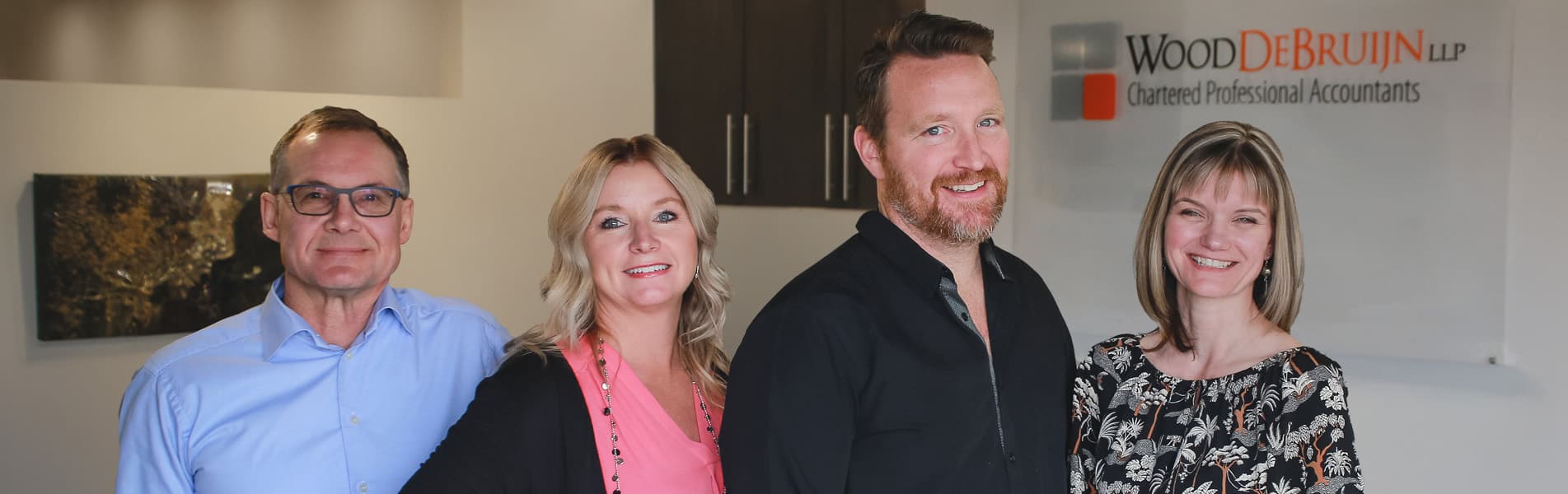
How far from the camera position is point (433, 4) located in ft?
19.2

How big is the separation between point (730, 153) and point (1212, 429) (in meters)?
3.81

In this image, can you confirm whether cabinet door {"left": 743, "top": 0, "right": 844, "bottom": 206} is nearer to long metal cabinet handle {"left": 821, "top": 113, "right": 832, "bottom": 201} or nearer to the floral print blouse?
long metal cabinet handle {"left": 821, "top": 113, "right": 832, "bottom": 201}

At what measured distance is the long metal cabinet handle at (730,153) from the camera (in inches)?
222

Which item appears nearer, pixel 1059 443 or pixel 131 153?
pixel 1059 443

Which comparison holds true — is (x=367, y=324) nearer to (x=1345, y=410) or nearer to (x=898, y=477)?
(x=898, y=477)

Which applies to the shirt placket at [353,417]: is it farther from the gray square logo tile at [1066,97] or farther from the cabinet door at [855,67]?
the cabinet door at [855,67]

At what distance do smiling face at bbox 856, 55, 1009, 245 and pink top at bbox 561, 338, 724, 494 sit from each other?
1.77 feet

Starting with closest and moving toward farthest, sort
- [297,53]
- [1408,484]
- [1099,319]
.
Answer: [1408,484] < [1099,319] < [297,53]

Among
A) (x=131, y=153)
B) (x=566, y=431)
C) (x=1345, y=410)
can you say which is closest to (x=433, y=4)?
(x=131, y=153)

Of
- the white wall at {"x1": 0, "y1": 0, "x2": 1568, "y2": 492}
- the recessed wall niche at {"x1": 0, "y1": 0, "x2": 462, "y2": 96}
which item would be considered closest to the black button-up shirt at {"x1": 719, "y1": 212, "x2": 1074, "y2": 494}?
the white wall at {"x1": 0, "y1": 0, "x2": 1568, "y2": 492}

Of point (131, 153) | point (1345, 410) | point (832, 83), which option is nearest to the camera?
point (1345, 410)

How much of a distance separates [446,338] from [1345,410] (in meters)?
1.54

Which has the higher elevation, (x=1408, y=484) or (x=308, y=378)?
(x=308, y=378)

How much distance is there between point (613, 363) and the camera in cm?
221
